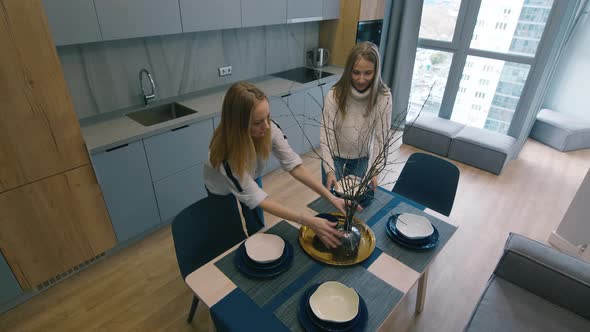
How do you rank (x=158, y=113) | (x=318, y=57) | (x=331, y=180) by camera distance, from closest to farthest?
(x=331, y=180), (x=158, y=113), (x=318, y=57)

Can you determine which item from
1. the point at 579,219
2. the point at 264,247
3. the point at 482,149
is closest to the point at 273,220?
the point at 264,247

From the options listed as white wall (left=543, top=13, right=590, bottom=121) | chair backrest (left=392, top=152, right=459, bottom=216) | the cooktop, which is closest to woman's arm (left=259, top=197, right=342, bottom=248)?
chair backrest (left=392, top=152, right=459, bottom=216)

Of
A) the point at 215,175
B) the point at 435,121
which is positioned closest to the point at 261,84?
the point at 215,175

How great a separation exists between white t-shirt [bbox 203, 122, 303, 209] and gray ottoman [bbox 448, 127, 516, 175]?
2.82m

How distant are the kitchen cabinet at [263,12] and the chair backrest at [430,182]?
6.24 feet

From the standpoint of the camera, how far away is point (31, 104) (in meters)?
1.78

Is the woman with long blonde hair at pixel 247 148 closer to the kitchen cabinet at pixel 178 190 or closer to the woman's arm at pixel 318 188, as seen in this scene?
→ the woman's arm at pixel 318 188

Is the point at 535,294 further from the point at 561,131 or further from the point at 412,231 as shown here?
the point at 561,131

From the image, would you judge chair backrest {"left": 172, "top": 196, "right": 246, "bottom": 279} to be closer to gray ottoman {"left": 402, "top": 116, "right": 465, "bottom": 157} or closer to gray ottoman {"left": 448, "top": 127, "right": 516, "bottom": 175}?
gray ottoman {"left": 402, "top": 116, "right": 465, "bottom": 157}

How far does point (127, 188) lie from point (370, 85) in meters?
Result: 1.80

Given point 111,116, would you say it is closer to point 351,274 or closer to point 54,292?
point 54,292

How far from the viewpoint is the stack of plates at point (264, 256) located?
1.38 m

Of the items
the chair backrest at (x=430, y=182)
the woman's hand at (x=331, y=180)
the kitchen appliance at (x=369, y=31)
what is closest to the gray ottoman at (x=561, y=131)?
the kitchen appliance at (x=369, y=31)

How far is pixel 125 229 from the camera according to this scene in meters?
2.49
